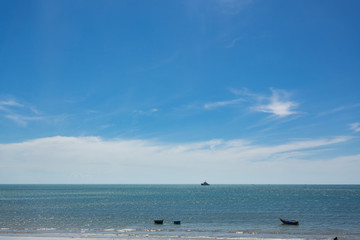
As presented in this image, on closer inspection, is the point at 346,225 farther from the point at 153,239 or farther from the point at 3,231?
the point at 3,231

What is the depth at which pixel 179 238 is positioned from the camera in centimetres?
3538

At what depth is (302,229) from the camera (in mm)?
43219

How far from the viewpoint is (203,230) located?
1668 inches

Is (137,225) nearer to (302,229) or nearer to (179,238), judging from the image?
(179,238)

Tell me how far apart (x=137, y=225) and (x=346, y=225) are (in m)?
34.1

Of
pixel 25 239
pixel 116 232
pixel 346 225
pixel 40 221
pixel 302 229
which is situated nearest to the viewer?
pixel 25 239

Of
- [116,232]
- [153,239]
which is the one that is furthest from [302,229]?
[116,232]

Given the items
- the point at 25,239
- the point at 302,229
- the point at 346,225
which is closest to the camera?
the point at 25,239

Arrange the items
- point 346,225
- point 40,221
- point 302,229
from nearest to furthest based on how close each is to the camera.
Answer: point 302,229, point 346,225, point 40,221

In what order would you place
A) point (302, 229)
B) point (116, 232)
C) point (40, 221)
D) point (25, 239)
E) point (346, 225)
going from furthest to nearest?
point (40, 221), point (346, 225), point (302, 229), point (116, 232), point (25, 239)

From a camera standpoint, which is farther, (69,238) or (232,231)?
(232,231)

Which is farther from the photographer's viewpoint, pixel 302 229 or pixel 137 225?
pixel 137 225

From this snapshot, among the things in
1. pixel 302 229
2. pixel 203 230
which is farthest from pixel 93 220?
pixel 302 229

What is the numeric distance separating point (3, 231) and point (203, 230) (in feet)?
93.7
